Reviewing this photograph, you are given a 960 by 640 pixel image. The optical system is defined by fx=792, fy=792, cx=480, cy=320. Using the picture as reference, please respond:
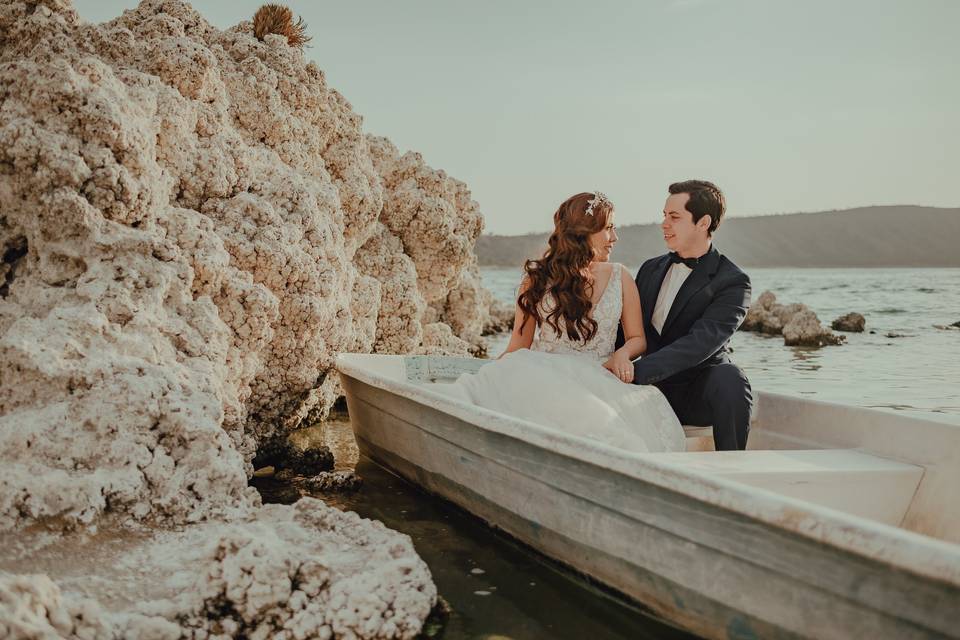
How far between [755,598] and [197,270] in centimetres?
381

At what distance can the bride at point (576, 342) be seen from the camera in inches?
173

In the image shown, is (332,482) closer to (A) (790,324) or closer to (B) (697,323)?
(B) (697,323)

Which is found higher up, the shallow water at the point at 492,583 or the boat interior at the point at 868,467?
the boat interior at the point at 868,467

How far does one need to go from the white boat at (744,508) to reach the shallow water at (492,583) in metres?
0.12

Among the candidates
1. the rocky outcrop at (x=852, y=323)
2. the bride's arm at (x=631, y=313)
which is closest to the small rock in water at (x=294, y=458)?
the bride's arm at (x=631, y=313)

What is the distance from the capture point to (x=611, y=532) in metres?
3.51

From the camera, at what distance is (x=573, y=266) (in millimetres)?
4773

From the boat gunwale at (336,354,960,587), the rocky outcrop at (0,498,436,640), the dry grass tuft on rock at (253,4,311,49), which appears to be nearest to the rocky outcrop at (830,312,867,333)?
the dry grass tuft on rock at (253,4,311,49)

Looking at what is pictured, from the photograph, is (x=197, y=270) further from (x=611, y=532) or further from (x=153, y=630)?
(x=611, y=532)

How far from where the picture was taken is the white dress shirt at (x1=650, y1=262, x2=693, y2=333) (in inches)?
198

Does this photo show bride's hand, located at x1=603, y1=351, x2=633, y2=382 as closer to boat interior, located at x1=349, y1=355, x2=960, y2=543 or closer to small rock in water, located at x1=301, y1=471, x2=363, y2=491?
boat interior, located at x1=349, y1=355, x2=960, y2=543

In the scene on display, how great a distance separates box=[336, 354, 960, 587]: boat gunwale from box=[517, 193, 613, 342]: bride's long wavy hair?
3.22 ft

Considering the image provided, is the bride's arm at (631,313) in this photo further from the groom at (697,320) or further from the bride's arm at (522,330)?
the bride's arm at (522,330)

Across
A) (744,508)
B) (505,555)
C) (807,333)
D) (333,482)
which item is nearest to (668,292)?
(505,555)
